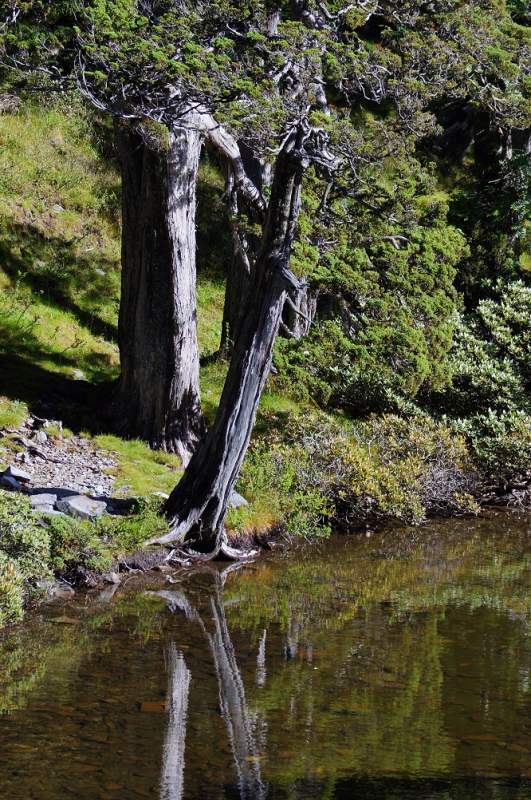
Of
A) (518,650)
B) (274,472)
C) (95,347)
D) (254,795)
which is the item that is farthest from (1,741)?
(95,347)

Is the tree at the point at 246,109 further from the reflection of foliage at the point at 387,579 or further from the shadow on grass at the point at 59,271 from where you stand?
the shadow on grass at the point at 59,271

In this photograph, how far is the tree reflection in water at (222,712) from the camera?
18.0 feet

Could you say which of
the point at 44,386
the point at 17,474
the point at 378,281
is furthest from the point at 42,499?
the point at 378,281

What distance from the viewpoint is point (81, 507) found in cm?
1034

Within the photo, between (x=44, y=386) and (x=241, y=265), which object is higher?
(x=241, y=265)

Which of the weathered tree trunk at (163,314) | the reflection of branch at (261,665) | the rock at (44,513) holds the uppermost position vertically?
the weathered tree trunk at (163,314)

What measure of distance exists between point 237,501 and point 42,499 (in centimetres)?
254

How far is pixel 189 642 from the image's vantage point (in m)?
8.16

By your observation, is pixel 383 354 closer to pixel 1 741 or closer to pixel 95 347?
pixel 95 347

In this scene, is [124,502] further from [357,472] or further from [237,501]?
[357,472]

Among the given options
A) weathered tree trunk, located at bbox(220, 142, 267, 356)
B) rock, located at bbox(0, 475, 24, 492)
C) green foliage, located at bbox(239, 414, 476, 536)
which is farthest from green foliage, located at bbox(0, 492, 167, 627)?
weathered tree trunk, located at bbox(220, 142, 267, 356)

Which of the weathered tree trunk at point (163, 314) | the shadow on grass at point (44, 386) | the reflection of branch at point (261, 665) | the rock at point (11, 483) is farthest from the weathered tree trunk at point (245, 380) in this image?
the shadow on grass at point (44, 386)

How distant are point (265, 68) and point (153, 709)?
24.8 ft

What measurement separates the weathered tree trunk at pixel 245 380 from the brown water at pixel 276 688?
2.19 feet
